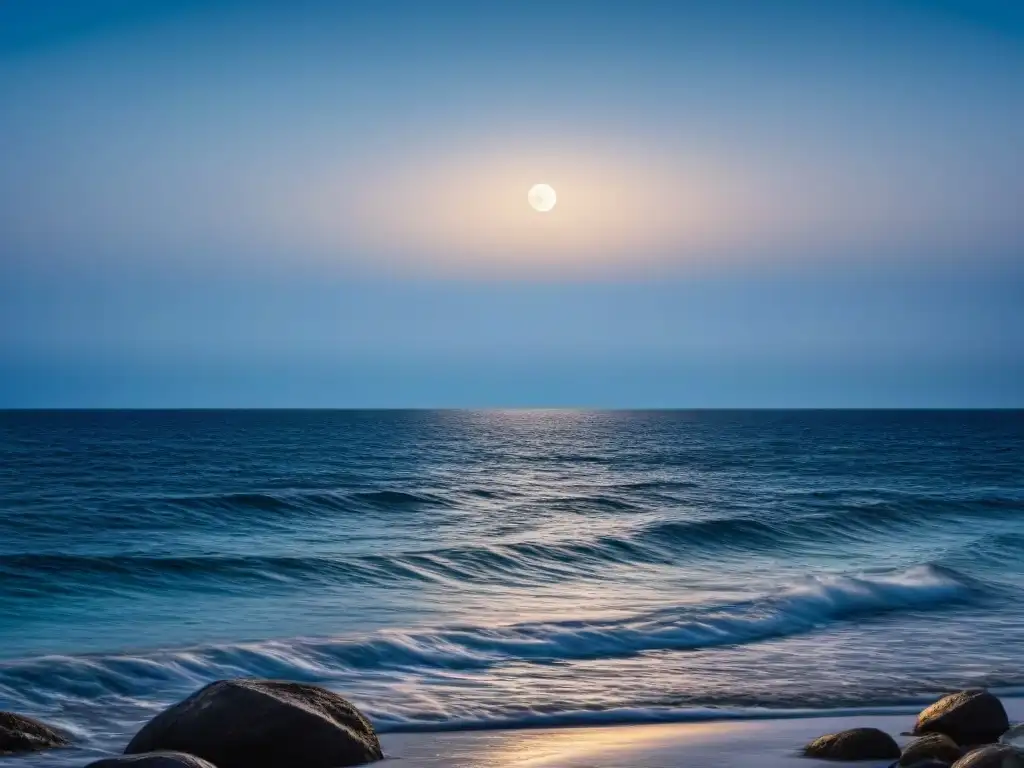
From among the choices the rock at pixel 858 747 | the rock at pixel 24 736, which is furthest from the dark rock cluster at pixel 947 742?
the rock at pixel 24 736

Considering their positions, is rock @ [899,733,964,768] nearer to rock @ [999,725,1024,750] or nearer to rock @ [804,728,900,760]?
rock @ [804,728,900,760]

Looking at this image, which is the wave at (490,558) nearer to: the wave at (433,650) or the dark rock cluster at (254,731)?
the wave at (433,650)

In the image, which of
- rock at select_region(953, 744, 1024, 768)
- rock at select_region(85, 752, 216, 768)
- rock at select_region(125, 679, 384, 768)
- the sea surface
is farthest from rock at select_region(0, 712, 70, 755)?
rock at select_region(953, 744, 1024, 768)

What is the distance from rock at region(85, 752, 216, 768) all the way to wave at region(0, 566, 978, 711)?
4.66 metres

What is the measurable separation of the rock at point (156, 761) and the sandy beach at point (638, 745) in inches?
86.9

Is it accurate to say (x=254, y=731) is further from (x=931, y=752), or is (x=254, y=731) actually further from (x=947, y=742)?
(x=947, y=742)

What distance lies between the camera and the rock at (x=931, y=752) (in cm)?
857

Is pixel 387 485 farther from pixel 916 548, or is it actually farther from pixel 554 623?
pixel 554 623

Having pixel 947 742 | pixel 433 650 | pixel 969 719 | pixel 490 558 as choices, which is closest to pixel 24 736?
pixel 433 650

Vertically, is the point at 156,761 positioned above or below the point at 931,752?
above

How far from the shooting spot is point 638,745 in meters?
9.67

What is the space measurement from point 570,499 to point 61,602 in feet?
77.5

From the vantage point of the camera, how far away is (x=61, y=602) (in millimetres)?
18109

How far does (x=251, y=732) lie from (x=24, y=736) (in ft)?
7.89
